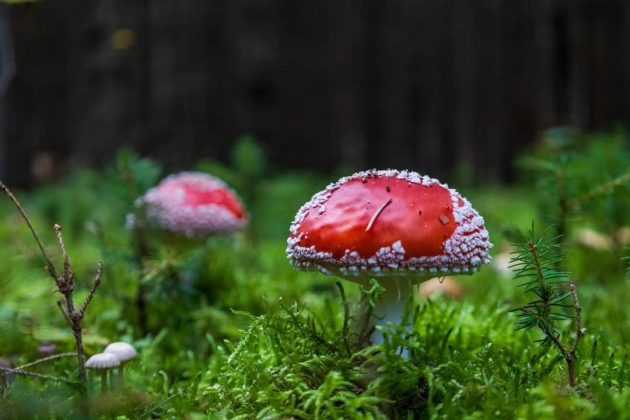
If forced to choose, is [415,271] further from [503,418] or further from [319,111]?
[319,111]

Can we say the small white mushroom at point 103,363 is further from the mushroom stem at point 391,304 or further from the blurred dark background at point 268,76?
the blurred dark background at point 268,76

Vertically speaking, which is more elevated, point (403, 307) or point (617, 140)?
point (617, 140)

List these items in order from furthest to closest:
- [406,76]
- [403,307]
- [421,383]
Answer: [406,76] < [403,307] < [421,383]

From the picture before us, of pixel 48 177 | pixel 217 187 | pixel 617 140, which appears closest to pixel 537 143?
pixel 617 140

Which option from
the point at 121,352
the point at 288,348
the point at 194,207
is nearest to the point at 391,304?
the point at 288,348

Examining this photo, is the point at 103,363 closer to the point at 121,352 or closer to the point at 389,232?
the point at 121,352

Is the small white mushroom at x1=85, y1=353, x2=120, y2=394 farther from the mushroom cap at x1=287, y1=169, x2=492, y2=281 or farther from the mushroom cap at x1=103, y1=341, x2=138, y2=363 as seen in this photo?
the mushroom cap at x1=287, y1=169, x2=492, y2=281

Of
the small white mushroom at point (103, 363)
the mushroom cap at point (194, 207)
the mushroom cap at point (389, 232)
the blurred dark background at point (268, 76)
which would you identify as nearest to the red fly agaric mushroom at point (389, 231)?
the mushroom cap at point (389, 232)
